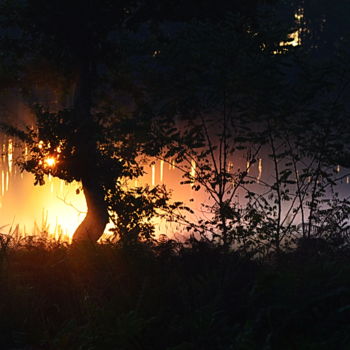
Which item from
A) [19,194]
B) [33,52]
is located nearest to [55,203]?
[19,194]

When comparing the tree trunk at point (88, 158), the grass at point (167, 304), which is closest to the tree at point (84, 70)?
the tree trunk at point (88, 158)

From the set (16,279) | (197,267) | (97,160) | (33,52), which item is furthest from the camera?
(33,52)

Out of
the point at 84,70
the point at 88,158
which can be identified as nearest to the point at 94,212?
the point at 88,158

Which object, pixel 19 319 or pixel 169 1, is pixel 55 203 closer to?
pixel 169 1

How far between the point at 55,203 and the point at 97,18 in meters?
Answer: 16.2

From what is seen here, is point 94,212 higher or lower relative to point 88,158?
lower

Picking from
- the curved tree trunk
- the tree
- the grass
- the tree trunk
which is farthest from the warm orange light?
the grass

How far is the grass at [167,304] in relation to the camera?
192 inches

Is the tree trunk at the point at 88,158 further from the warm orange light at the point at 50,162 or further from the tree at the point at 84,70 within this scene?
A: the warm orange light at the point at 50,162

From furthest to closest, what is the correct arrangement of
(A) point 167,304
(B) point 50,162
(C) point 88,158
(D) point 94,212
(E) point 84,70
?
(E) point 84,70, (D) point 94,212, (B) point 50,162, (C) point 88,158, (A) point 167,304

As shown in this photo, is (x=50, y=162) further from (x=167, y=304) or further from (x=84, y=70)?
(x=167, y=304)

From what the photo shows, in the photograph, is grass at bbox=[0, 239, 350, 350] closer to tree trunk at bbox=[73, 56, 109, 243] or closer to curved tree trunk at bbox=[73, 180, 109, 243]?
tree trunk at bbox=[73, 56, 109, 243]

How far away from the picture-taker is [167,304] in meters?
5.90

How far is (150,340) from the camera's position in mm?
5199
